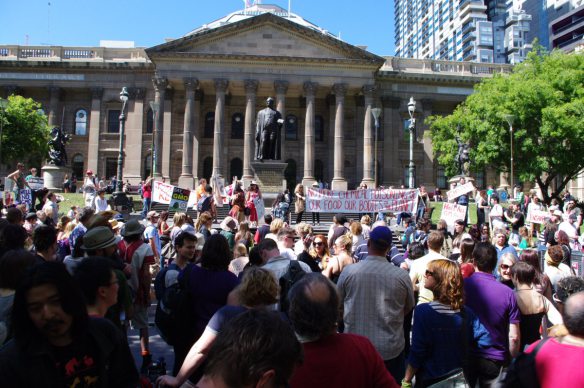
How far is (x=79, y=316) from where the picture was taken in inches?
104

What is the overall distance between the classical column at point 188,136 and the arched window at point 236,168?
6643 millimetres

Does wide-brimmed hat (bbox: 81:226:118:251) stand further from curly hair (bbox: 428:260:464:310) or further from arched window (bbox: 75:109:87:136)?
arched window (bbox: 75:109:87:136)

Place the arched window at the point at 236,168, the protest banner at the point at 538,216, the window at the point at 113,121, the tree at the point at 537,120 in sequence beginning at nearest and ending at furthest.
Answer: the protest banner at the point at 538,216 < the tree at the point at 537,120 < the window at the point at 113,121 < the arched window at the point at 236,168

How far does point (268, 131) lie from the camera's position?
20.1 meters

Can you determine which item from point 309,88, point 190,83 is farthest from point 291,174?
point 190,83

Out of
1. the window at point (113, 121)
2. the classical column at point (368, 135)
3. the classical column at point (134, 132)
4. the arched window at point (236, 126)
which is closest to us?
the classical column at point (368, 135)

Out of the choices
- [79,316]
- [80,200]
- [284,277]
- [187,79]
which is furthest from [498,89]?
[79,316]

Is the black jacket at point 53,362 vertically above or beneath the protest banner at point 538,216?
beneath

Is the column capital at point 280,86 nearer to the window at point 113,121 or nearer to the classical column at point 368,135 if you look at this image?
the classical column at point 368,135

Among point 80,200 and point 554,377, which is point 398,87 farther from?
point 554,377

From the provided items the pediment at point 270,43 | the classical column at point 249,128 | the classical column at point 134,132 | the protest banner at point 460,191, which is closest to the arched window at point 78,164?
the classical column at point 134,132

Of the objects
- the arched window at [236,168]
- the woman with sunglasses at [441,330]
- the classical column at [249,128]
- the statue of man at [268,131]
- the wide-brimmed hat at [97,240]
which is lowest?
the woman with sunglasses at [441,330]

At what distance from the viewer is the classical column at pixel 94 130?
157 feet

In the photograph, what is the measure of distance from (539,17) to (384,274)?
360 feet
